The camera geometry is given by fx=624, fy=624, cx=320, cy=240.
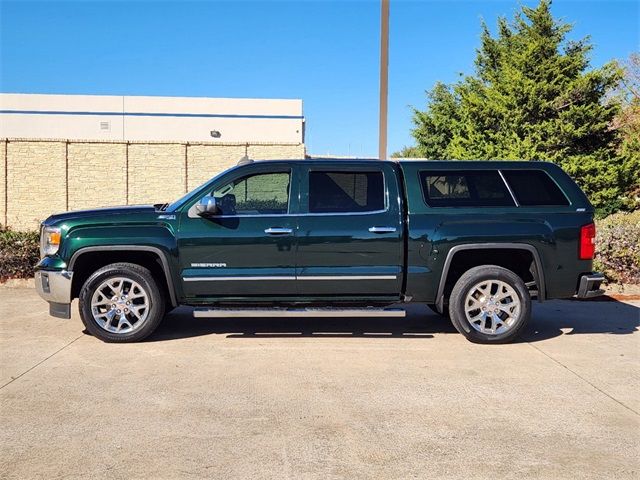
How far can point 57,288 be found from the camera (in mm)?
6473

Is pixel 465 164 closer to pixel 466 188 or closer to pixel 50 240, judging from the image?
pixel 466 188

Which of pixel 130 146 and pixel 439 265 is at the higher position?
pixel 130 146

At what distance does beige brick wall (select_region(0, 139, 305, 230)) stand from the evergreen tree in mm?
8310

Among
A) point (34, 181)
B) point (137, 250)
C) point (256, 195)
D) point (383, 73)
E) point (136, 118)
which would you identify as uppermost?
point (136, 118)

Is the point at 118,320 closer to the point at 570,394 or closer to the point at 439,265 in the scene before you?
the point at 439,265

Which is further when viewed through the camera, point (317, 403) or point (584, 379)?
point (584, 379)

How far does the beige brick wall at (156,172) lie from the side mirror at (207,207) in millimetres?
13727

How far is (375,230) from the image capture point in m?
6.50

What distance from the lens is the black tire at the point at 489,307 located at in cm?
659

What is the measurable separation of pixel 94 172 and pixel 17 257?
1067 cm

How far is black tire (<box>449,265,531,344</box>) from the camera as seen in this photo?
6.59m

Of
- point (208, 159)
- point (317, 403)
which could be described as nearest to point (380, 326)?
point (317, 403)

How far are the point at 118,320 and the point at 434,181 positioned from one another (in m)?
3.70

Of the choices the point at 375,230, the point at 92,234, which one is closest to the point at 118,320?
the point at 92,234
